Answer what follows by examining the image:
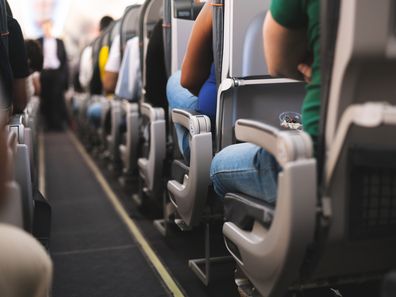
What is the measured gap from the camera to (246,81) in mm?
2205

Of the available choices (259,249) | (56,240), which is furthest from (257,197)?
(56,240)

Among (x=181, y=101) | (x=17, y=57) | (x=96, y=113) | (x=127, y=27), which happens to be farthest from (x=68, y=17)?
(x=181, y=101)

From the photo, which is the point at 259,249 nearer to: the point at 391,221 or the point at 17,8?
the point at 391,221

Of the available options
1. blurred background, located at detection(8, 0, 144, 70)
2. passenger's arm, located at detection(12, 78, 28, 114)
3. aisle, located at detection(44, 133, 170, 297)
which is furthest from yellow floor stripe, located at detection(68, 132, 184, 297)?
blurred background, located at detection(8, 0, 144, 70)

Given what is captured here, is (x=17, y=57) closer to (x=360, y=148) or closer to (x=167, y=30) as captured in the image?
(x=167, y=30)

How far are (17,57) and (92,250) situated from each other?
1.35 metres

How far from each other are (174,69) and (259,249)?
5.28 ft

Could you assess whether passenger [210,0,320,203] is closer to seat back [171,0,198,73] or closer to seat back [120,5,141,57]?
seat back [171,0,198,73]

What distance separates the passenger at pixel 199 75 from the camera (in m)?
2.39

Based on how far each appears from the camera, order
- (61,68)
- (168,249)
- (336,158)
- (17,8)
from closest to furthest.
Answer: (336,158) → (168,249) → (61,68) → (17,8)

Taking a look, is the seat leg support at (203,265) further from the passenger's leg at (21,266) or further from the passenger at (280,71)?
the passenger's leg at (21,266)

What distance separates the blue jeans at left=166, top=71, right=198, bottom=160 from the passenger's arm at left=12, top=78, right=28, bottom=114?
784 millimetres

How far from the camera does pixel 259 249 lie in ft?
5.58

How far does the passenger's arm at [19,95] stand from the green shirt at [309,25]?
1650 millimetres
